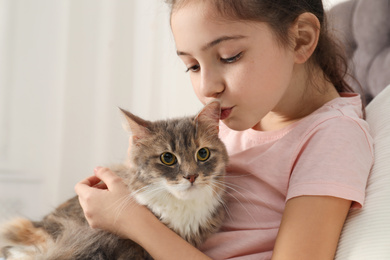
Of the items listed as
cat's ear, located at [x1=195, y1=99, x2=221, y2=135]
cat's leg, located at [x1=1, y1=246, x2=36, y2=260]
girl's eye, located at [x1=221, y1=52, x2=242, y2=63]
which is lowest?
cat's leg, located at [x1=1, y1=246, x2=36, y2=260]

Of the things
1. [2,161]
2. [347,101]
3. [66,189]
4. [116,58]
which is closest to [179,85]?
[116,58]

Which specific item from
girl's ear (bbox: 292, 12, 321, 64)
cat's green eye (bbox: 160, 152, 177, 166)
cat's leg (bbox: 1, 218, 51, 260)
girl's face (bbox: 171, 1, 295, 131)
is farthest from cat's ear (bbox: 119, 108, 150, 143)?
girl's ear (bbox: 292, 12, 321, 64)

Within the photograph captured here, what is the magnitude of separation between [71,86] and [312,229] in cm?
206

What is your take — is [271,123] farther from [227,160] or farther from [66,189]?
[66,189]

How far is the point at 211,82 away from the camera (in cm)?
133

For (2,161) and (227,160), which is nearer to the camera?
(227,160)

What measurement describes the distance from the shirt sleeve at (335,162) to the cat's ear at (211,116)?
0.32m

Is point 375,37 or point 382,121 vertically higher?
point 375,37

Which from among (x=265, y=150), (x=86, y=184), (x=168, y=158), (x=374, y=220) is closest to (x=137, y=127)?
(x=168, y=158)

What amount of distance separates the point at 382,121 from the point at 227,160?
596mm

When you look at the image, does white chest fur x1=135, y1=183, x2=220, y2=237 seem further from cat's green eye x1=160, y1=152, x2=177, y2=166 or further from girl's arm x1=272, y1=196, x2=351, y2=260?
girl's arm x1=272, y1=196, x2=351, y2=260

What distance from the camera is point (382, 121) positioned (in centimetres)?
139

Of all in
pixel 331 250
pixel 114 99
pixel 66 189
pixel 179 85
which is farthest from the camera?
pixel 179 85

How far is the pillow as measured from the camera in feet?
3.40
